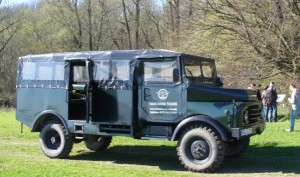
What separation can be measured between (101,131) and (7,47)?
47.3 m

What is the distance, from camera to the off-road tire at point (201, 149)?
31.2ft

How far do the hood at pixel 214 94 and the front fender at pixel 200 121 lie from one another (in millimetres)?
397

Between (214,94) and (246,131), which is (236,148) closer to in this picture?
(246,131)

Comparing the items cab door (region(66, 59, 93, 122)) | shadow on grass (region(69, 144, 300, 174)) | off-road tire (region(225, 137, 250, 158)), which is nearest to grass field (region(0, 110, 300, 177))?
shadow on grass (region(69, 144, 300, 174))

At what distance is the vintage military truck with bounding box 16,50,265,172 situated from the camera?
9695 millimetres

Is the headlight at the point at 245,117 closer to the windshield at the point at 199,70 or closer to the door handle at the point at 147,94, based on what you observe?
the windshield at the point at 199,70

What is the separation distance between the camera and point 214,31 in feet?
79.8

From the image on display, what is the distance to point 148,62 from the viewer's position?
10445 millimetres

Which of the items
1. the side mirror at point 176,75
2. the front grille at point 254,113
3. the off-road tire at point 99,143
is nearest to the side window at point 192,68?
the side mirror at point 176,75

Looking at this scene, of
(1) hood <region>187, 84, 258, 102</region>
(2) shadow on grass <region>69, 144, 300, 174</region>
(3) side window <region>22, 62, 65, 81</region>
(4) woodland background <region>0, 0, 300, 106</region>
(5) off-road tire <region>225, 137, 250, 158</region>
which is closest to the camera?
(1) hood <region>187, 84, 258, 102</region>

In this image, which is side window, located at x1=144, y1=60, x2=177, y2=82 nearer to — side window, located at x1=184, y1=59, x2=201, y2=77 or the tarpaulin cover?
the tarpaulin cover

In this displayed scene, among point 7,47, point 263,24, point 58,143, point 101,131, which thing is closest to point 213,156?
point 101,131

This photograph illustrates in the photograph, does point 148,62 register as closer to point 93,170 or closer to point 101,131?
point 101,131

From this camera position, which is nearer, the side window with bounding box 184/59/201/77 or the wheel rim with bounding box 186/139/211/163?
the wheel rim with bounding box 186/139/211/163
